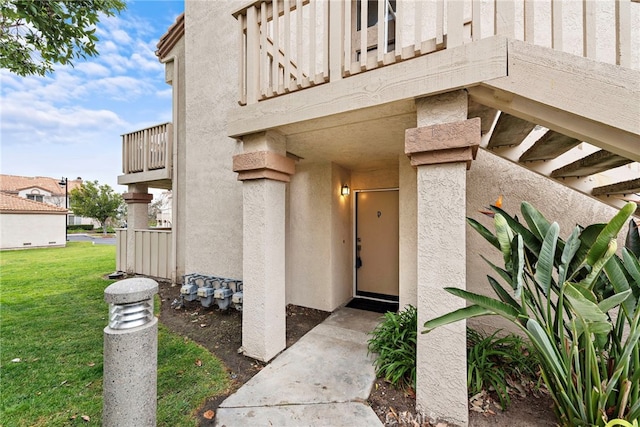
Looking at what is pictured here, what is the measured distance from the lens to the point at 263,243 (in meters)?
2.93

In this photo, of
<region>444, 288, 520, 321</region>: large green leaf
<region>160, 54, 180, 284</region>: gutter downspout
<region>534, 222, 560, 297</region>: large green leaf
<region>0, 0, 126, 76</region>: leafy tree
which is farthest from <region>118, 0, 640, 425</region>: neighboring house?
<region>0, 0, 126, 76</region>: leafy tree

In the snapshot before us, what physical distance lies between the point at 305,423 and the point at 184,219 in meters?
5.19

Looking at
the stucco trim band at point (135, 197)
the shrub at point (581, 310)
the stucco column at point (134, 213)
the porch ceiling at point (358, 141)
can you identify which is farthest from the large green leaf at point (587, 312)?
the stucco trim band at point (135, 197)

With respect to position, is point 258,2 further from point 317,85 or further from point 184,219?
point 184,219

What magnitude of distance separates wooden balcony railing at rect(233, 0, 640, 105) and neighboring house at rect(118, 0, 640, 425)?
17 millimetres

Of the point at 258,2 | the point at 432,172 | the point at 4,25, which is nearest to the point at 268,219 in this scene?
the point at 432,172

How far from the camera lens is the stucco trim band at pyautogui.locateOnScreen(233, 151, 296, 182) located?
293cm

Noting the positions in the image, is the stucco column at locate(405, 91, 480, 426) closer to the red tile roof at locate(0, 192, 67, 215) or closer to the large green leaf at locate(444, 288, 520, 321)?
the large green leaf at locate(444, 288, 520, 321)

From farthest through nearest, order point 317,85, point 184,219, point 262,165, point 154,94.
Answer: point 154,94 < point 184,219 < point 262,165 < point 317,85

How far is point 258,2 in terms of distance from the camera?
116 inches

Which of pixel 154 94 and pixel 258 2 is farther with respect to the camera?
pixel 154 94

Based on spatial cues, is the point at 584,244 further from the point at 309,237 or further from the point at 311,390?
the point at 309,237

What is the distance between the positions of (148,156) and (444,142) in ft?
25.6

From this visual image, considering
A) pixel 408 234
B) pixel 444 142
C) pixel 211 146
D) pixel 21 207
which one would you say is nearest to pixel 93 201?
pixel 21 207
